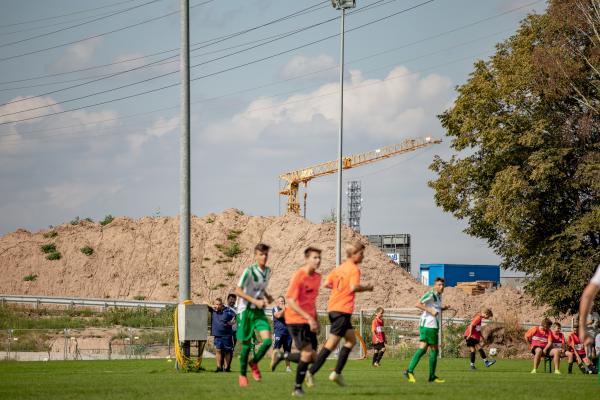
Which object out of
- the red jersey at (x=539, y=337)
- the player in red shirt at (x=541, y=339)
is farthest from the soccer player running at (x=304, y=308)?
the red jersey at (x=539, y=337)

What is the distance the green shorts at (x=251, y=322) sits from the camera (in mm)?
15820

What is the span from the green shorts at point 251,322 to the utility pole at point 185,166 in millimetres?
6836

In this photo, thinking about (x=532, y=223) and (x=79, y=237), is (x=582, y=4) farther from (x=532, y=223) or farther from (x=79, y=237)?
(x=79, y=237)

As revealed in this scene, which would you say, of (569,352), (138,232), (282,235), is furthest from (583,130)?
(138,232)

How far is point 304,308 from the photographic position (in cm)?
1485

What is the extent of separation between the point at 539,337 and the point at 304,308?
1632 centimetres

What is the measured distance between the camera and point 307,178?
367 feet

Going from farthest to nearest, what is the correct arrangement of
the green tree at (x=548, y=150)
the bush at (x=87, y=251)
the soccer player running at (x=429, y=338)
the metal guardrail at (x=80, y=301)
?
the bush at (x=87, y=251) → the metal guardrail at (x=80, y=301) → the green tree at (x=548, y=150) → the soccer player running at (x=429, y=338)

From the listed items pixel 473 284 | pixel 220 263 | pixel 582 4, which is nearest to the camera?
pixel 582 4

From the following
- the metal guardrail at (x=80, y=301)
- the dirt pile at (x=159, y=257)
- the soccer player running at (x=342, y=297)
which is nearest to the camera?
the soccer player running at (x=342, y=297)

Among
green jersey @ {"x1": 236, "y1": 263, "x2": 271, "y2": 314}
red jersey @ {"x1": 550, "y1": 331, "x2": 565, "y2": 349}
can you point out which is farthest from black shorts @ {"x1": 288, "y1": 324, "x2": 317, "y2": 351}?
red jersey @ {"x1": 550, "y1": 331, "x2": 565, "y2": 349}

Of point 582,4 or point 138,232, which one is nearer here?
point 582,4

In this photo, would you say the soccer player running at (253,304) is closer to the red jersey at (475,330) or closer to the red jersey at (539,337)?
the red jersey at (475,330)

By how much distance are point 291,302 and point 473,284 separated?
207 ft
